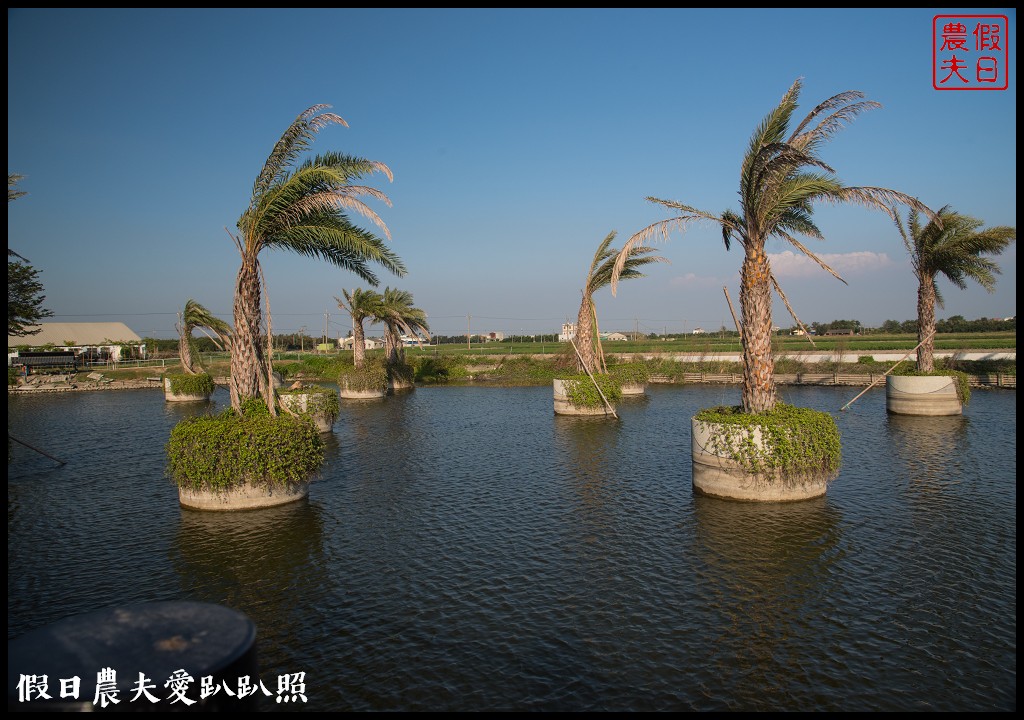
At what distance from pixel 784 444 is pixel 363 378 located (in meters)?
26.7

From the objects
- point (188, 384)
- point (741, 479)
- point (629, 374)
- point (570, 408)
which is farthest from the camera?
point (188, 384)

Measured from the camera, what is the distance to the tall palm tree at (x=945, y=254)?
23.6 m

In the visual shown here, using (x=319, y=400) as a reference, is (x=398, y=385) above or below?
below

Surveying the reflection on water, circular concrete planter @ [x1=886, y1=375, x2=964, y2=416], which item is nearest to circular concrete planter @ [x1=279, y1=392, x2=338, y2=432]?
the reflection on water

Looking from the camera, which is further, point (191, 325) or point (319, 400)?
point (191, 325)

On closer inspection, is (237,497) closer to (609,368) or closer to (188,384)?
→ (609,368)

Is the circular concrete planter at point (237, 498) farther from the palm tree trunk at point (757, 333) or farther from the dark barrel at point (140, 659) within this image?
the palm tree trunk at point (757, 333)

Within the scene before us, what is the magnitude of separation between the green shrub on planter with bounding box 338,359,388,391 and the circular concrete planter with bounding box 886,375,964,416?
2511 cm

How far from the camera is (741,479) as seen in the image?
1279 centimetres

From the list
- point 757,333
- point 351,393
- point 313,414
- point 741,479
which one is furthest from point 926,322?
point 351,393

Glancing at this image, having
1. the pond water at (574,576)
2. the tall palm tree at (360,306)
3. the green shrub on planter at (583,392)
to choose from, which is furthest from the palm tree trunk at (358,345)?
the pond water at (574,576)

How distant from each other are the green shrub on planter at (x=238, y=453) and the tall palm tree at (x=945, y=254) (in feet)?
73.5

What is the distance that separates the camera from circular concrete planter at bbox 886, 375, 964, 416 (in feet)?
76.9

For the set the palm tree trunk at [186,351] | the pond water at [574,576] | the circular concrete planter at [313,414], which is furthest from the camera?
the palm tree trunk at [186,351]
